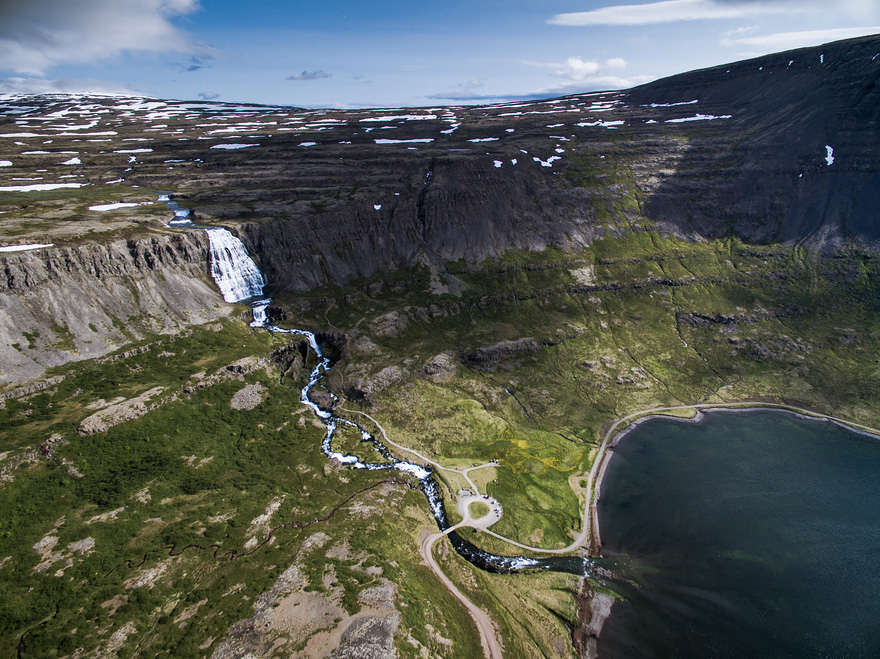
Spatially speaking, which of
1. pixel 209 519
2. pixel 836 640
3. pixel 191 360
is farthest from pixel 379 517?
pixel 836 640

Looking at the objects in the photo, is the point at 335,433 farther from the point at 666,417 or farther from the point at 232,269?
the point at 666,417

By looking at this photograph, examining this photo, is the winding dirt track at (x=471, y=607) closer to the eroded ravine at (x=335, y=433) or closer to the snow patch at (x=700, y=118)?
the eroded ravine at (x=335, y=433)

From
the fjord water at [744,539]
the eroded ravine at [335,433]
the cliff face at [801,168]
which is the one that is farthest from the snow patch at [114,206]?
the cliff face at [801,168]

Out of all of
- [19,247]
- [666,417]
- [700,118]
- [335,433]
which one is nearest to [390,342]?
[335,433]

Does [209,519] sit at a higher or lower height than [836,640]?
higher

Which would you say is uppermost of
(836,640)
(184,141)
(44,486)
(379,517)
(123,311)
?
(184,141)

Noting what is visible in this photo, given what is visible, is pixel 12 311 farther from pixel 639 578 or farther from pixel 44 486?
pixel 639 578
